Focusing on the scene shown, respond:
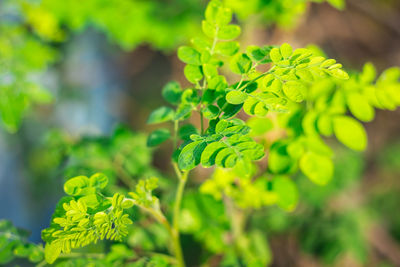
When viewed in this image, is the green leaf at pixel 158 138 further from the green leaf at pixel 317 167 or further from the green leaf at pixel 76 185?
the green leaf at pixel 317 167

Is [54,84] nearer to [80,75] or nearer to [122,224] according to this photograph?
[80,75]

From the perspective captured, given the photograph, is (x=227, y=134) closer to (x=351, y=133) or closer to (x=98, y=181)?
(x=98, y=181)

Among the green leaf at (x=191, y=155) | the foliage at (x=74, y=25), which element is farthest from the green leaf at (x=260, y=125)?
the foliage at (x=74, y=25)

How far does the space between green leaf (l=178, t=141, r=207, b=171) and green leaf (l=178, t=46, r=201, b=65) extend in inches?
9.6

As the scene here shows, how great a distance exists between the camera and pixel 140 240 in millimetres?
1037

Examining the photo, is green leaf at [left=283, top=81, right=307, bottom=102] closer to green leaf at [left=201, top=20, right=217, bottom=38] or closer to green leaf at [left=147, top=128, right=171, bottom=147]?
green leaf at [left=201, top=20, right=217, bottom=38]

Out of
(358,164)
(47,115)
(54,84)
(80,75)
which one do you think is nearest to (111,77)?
(80,75)

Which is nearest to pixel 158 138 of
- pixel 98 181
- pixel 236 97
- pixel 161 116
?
pixel 161 116

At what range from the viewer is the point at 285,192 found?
0.91 metres

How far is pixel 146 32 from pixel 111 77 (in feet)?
5.03

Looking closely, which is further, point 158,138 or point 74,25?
point 74,25

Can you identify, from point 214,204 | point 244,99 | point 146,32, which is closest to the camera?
point 244,99

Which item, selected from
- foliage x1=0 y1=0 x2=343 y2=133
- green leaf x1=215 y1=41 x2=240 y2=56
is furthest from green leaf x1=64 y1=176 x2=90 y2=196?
foliage x1=0 y1=0 x2=343 y2=133

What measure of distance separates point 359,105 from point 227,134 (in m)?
0.48
